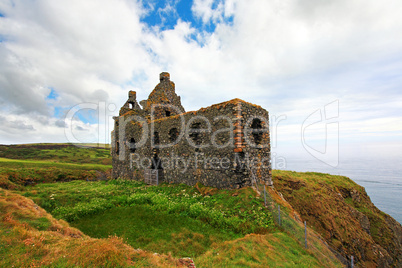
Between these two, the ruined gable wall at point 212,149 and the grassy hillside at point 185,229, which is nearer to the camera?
the grassy hillside at point 185,229

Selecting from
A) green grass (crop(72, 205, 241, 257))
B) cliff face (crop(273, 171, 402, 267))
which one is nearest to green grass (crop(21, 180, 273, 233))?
green grass (crop(72, 205, 241, 257))

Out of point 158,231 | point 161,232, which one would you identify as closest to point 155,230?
point 158,231

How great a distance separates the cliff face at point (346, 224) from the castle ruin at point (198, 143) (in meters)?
4.27

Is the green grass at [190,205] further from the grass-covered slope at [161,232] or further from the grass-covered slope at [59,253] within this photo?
the grass-covered slope at [59,253]

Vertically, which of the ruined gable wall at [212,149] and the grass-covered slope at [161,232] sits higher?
the ruined gable wall at [212,149]

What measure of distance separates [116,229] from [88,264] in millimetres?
5492

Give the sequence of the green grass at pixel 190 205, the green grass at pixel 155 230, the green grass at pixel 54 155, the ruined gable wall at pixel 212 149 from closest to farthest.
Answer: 1. the green grass at pixel 155 230
2. the green grass at pixel 190 205
3. the ruined gable wall at pixel 212 149
4. the green grass at pixel 54 155

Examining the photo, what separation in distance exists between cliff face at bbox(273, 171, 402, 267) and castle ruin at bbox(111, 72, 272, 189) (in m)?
4.27

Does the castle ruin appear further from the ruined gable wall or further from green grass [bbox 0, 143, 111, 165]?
green grass [bbox 0, 143, 111, 165]

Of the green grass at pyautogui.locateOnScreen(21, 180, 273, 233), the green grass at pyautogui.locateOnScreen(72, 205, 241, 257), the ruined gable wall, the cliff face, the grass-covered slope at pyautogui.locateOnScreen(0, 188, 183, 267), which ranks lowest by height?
the cliff face

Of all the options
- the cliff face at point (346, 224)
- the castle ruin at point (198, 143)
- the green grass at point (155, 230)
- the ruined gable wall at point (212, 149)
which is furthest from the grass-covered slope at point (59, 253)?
the cliff face at point (346, 224)

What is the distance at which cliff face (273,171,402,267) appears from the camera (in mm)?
13250

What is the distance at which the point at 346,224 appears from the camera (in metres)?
14.7

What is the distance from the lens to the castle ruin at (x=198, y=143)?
11.9 m
